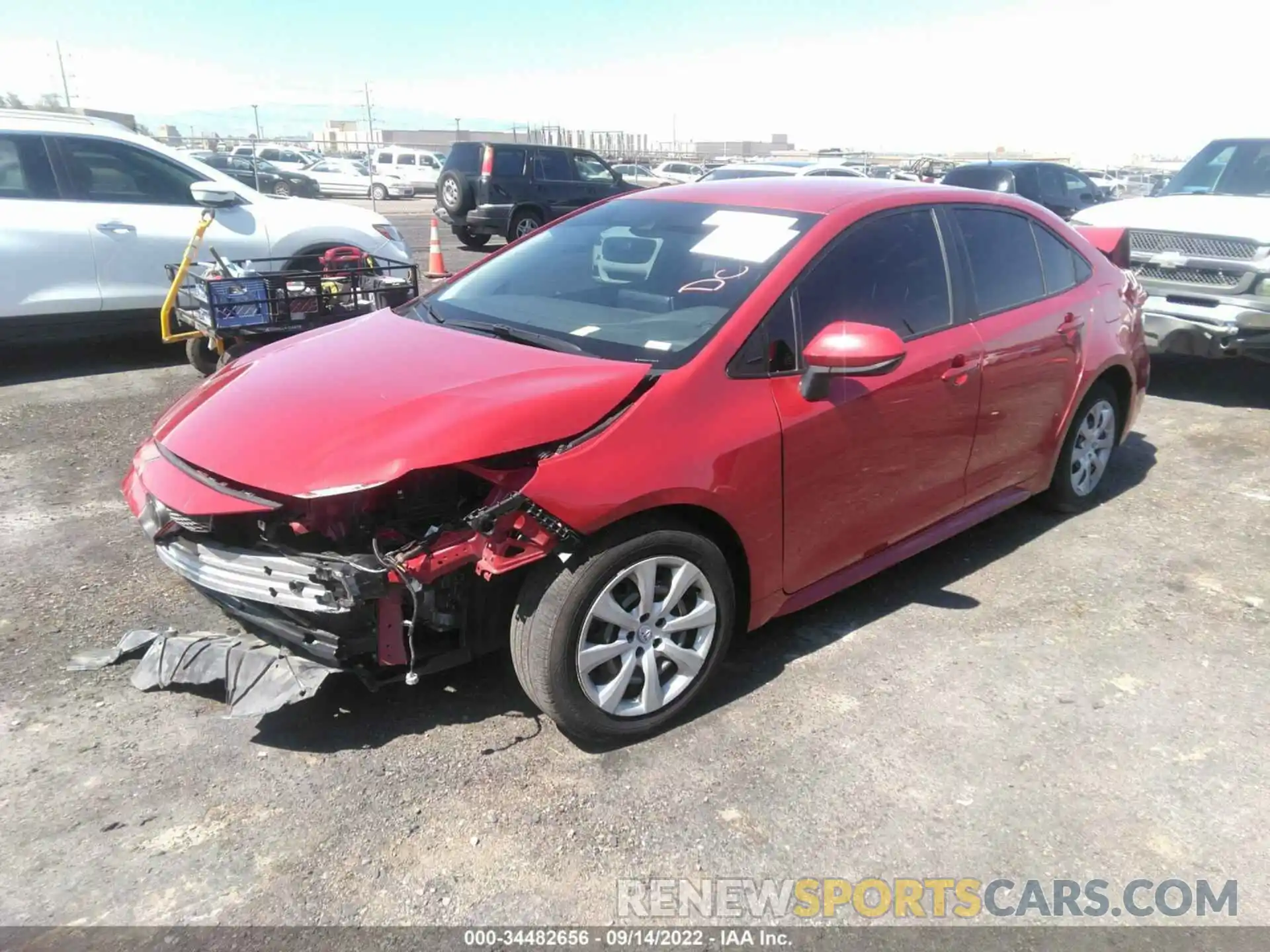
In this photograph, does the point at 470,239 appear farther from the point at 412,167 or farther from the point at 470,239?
the point at 412,167

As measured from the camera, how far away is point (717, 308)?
3.17 metres

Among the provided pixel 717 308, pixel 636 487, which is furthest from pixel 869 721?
pixel 717 308

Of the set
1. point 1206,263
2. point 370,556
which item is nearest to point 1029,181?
point 1206,263

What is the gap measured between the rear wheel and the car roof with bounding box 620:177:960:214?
1294 centimetres

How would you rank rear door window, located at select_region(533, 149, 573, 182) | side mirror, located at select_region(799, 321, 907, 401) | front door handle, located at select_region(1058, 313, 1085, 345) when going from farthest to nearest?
rear door window, located at select_region(533, 149, 573, 182), front door handle, located at select_region(1058, 313, 1085, 345), side mirror, located at select_region(799, 321, 907, 401)

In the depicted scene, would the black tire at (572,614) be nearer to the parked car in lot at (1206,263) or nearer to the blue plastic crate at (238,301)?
the blue plastic crate at (238,301)

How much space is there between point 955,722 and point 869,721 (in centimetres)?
29

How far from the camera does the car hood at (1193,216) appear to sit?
266 inches

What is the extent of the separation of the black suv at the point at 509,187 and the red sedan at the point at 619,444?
1252 cm

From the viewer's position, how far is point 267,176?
1068 inches

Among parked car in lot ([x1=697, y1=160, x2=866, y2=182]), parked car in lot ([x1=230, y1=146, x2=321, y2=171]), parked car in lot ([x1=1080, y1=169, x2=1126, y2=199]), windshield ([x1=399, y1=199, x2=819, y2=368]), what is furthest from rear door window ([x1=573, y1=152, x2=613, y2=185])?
parked car in lot ([x1=230, y1=146, x2=321, y2=171])

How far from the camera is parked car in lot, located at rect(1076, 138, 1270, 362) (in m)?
6.53

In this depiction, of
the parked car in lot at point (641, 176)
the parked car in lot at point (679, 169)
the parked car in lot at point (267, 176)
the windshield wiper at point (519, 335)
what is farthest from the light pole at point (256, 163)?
the windshield wiper at point (519, 335)

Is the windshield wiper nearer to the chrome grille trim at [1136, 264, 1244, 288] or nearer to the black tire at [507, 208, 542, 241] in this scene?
the chrome grille trim at [1136, 264, 1244, 288]
